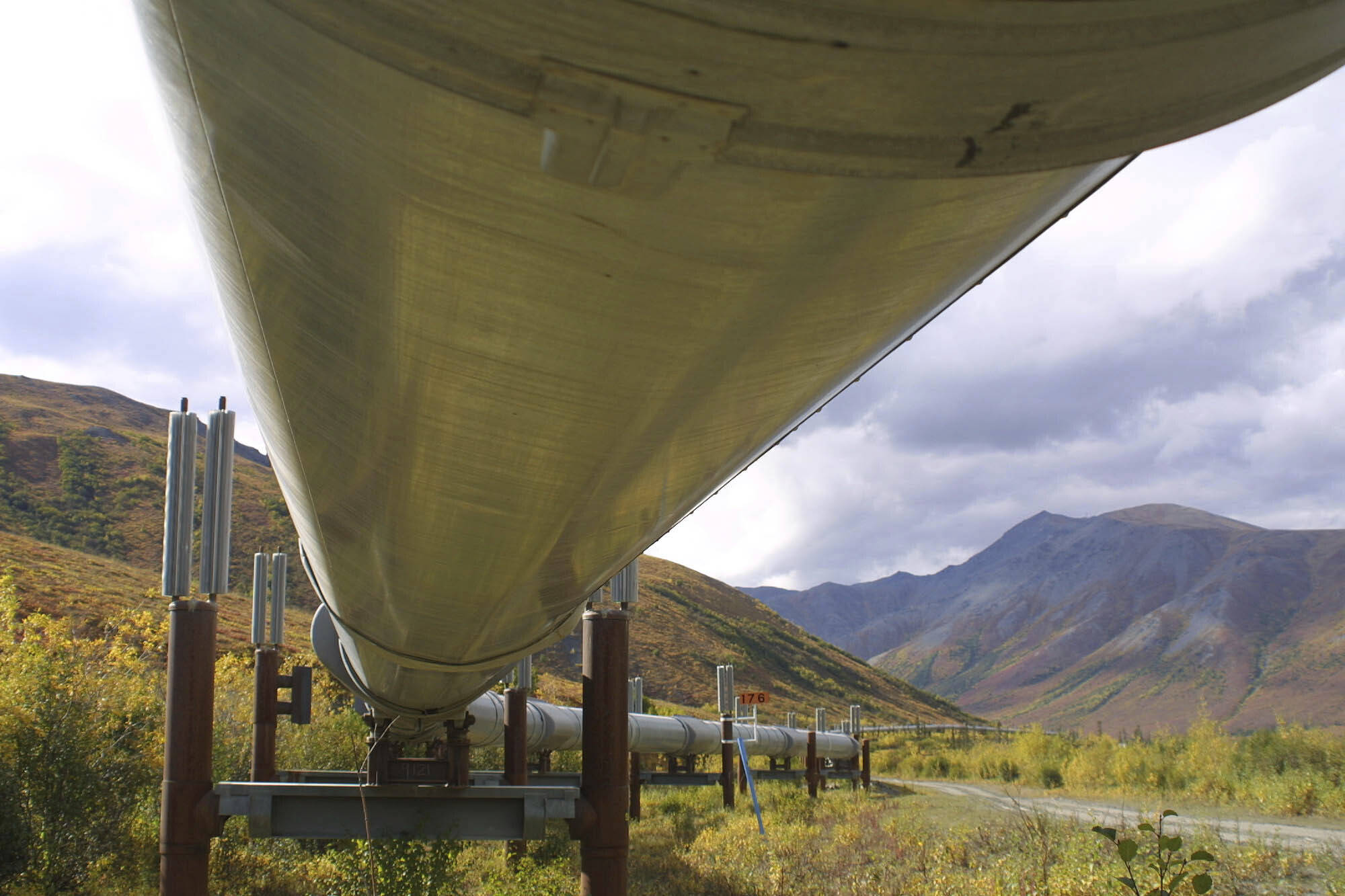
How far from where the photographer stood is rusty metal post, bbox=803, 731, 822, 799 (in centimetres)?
1988

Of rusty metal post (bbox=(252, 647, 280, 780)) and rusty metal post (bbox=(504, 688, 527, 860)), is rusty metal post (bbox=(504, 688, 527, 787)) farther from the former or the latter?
rusty metal post (bbox=(252, 647, 280, 780))

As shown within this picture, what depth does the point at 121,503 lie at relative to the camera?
168ft

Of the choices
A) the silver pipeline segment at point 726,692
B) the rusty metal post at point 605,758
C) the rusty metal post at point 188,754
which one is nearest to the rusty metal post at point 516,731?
the rusty metal post at point 188,754

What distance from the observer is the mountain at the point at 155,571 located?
32.8 metres

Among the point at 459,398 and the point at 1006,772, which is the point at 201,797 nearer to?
the point at 459,398

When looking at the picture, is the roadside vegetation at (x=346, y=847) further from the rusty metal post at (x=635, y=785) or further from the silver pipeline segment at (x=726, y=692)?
Result: the silver pipeline segment at (x=726, y=692)

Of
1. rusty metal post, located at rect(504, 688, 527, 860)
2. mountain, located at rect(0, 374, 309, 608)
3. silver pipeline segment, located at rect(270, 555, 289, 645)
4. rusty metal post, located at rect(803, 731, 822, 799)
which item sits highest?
mountain, located at rect(0, 374, 309, 608)

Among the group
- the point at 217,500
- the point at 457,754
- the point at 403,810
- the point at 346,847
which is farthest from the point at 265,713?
the point at 403,810

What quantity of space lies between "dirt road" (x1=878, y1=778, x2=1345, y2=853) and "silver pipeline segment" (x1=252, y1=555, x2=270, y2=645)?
27.7 ft

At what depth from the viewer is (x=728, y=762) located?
16.7 m

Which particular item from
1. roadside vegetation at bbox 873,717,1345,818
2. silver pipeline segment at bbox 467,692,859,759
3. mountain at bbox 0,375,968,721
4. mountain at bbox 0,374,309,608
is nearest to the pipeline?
silver pipeline segment at bbox 467,692,859,759

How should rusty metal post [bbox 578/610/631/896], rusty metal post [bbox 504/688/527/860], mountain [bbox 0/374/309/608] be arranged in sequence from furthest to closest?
mountain [bbox 0/374/309/608]
rusty metal post [bbox 504/688/527/860]
rusty metal post [bbox 578/610/631/896]

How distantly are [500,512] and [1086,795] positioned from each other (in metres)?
20.9

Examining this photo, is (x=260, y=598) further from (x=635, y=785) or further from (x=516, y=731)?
(x=635, y=785)
